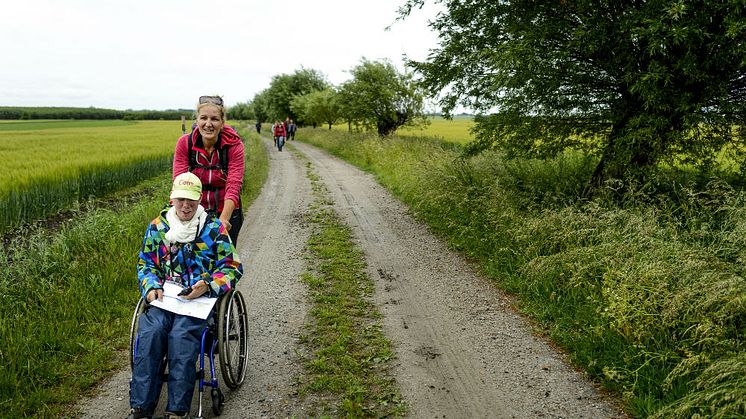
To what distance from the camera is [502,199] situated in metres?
6.93

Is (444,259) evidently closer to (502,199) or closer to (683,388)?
(502,199)

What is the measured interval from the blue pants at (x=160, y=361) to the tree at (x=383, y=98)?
70.8 feet

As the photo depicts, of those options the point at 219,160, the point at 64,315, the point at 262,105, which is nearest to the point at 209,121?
the point at 219,160

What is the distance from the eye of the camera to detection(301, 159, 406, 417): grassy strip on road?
3.22 meters

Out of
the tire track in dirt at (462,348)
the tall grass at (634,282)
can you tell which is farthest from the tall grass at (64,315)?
the tall grass at (634,282)

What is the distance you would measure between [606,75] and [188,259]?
20.6 feet

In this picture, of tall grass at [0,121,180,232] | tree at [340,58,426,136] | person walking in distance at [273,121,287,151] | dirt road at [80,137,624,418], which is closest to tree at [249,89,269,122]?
person walking in distance at [273,121,287,151]

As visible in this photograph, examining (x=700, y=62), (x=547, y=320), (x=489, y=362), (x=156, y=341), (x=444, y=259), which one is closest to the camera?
(x=156, y=341)

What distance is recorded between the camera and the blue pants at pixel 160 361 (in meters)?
2.69

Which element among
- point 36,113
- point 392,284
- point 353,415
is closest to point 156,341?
point 353,415

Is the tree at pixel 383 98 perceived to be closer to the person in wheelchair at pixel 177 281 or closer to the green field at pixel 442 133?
the green field at pixel 442 133

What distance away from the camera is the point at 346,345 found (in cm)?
402

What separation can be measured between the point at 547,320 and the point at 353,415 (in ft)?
7.69

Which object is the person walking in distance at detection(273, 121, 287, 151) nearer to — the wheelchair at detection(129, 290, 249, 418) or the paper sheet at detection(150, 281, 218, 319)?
the wheelchair at detection(129, 290, 249, 418)
